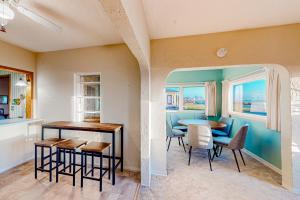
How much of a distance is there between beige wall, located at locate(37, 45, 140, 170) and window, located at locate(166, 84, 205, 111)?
3.14m

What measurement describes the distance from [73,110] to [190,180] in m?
2.68

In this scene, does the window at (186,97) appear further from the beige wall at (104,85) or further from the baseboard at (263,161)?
the beige wall at (104,85)

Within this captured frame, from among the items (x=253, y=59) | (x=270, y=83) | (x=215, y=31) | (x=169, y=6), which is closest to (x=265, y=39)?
(x=253, y=59)

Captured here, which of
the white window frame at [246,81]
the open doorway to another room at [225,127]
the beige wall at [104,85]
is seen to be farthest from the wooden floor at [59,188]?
the white window frame at [246,81]

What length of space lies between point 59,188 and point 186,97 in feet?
15.0

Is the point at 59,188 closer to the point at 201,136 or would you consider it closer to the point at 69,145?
the point at 69,145

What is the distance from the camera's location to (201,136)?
267cm

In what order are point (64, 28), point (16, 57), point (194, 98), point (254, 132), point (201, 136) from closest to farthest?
point (64, 28), point (201, 136), point (16, 57), point (254, 132), point (194, 98)

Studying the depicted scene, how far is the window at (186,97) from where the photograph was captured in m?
5.17

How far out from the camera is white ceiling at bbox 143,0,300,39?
1.73 meters

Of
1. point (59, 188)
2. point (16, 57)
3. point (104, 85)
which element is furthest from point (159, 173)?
point (16, 57)

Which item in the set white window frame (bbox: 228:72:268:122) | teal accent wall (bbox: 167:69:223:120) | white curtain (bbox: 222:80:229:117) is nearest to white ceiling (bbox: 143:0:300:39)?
white window frame (bbox: 228:72:268:122)

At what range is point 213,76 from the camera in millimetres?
4891

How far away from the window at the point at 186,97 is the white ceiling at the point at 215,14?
314 centimetres
